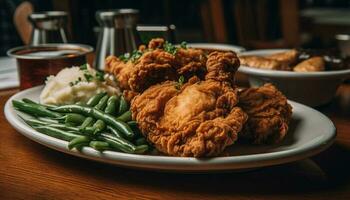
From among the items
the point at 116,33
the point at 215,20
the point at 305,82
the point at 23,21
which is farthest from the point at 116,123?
the point at 215,20

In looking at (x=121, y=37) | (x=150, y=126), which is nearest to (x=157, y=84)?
(x=150, y=126)

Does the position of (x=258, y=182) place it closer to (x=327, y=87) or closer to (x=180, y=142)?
(x=180, y=142)

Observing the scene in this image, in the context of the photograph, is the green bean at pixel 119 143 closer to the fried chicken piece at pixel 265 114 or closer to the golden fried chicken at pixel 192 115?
the golden fried chicken at pixel 192 115

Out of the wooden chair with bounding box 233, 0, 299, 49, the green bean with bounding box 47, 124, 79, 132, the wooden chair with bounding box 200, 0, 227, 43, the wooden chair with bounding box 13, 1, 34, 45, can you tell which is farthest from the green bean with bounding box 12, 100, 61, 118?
the wooden chair with bounding box 200, 0, 227, 43

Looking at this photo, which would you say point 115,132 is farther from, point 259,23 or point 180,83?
point 259,23

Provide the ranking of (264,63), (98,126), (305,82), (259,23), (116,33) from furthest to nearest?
(259,23) → (116,33) → (264,63) → (305,82) → (98,126)

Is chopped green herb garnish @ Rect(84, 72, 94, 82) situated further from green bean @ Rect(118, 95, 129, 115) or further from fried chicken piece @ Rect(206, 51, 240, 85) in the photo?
fried chicken piece @ Rect(206, 51, 240, 85)

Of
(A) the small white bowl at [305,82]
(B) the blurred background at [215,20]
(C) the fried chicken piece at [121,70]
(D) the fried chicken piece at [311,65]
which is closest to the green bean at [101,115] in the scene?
(C) the fried chicken piece at [121,70]
